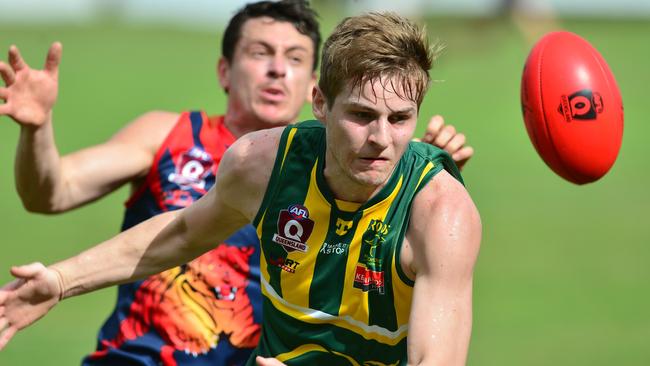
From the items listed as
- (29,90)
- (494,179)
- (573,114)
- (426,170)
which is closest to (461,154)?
(573,114)

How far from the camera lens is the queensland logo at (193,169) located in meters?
5.64

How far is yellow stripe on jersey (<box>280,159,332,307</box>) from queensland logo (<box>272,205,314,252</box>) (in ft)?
0.05

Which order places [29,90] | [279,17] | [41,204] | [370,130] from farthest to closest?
[279,17]
[41,204]
[29,90]
[370,130]

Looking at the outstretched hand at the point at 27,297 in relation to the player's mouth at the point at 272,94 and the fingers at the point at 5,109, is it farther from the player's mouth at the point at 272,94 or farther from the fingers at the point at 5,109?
the player's mouth at the point at 272,94

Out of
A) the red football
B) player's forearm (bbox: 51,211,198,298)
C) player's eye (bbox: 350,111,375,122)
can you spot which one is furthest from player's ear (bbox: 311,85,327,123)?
the red football

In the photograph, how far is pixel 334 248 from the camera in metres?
4.19

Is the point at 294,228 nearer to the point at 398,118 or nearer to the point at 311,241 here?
the point at 311,241

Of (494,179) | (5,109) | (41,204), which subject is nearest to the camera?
(5,109)

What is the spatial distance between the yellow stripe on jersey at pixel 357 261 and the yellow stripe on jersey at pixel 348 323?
0.12 ft

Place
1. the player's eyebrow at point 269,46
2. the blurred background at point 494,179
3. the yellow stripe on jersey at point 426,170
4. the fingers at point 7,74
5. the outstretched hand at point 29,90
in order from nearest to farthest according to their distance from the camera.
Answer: the yellow stripe on jersey at point 426,170, the fingers at point 7,74, the outstretched hand at point 29,90, the player's eyebrow at point 269,46, the blurred background at point 494,179

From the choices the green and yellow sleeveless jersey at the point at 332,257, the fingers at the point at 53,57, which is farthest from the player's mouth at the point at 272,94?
the green and yellow sleeveless jersey at the point at 332,257

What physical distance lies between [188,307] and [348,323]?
1415mm

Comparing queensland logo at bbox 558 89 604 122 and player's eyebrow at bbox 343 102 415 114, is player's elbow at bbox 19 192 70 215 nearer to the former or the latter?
player's eyebrow at bbox 343 102 415 114

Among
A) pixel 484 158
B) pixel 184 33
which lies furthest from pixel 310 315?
pixel 184 33
